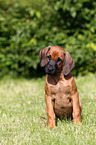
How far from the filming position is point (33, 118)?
14.8 feet

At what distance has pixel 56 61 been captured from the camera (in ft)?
12.1

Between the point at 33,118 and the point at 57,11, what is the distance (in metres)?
5.19

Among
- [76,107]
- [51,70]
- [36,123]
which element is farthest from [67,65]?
[36,123]

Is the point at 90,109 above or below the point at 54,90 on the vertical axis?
below

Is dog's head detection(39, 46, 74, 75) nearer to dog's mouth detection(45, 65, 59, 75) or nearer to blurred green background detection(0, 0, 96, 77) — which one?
dog's mouth detection(45, 65, 59, 75)

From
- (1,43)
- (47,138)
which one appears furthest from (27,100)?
(1,43)

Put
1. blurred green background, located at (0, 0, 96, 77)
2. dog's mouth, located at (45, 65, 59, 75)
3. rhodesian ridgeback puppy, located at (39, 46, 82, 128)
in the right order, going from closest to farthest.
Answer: dog's mouth, located at (45, 65, 59, 75)
rhodesian ridgeback puppy, located at (39, 46, 82, 128)
blurred green background, located at (0, 0, 96, 77)

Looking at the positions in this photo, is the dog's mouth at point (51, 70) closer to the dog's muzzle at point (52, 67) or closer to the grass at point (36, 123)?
the dog's muzzle at point (52, 67)

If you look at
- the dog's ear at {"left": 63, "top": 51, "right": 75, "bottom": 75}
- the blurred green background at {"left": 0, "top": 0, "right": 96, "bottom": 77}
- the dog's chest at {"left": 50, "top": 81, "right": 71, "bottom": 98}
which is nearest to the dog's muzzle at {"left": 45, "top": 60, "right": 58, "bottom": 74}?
the dog's ear at {"left": 63, "top": 51, "right": 75, "bottom": 75}

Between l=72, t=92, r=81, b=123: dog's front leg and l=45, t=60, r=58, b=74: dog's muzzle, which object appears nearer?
l=45, t=60, r=58, b=74: dog's muzzle

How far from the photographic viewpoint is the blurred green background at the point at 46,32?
8102 mm

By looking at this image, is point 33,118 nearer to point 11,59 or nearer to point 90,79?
point 90,79

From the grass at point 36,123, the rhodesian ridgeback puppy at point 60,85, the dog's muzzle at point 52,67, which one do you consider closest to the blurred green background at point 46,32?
the grass at point 36,123

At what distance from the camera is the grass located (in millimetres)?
3457
